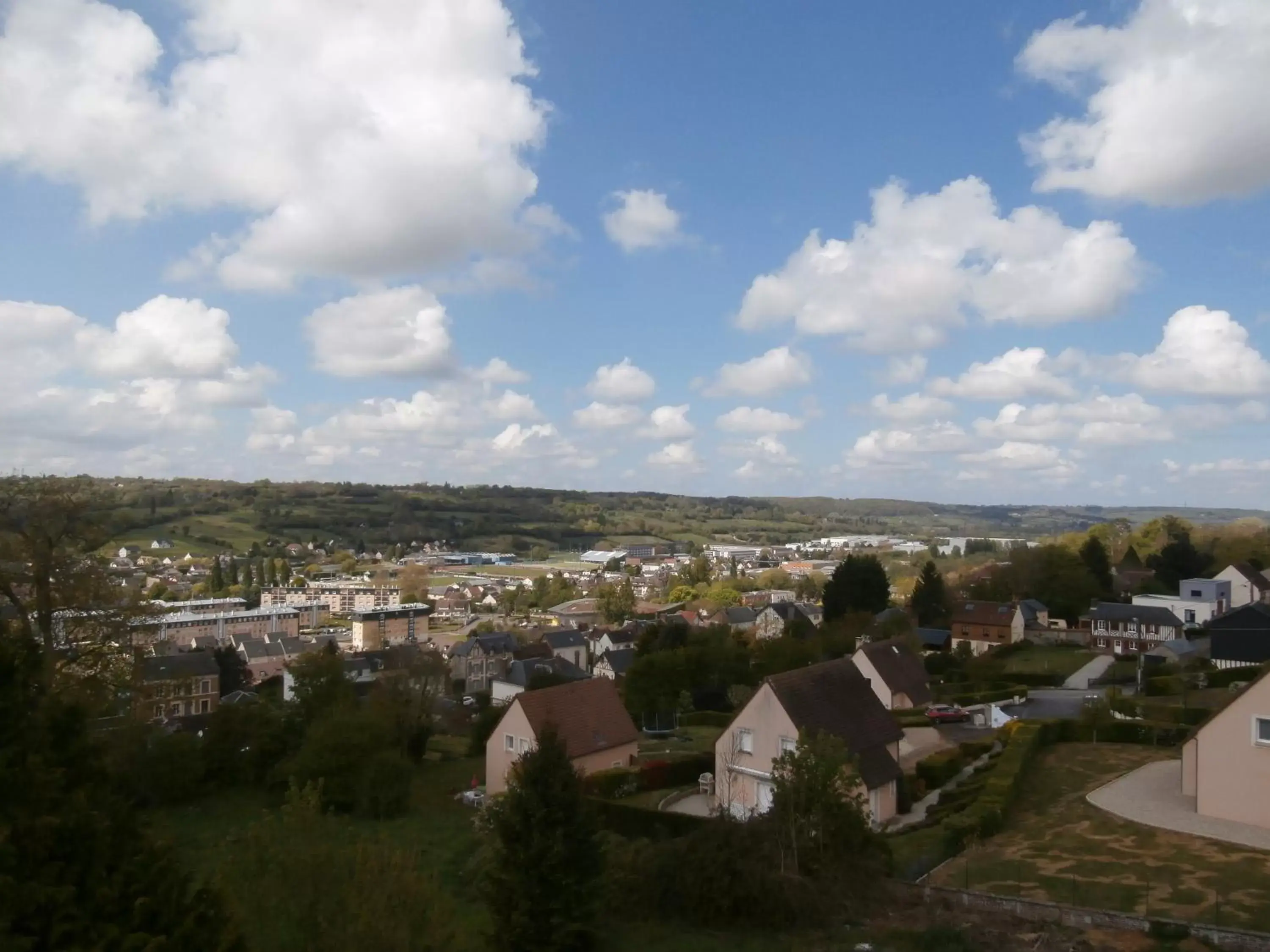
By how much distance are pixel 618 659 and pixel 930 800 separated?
39277mm

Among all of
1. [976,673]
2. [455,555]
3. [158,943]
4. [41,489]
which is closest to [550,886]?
[158,943]

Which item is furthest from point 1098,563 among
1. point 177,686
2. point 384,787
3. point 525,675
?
point 177,686

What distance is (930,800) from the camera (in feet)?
84.0

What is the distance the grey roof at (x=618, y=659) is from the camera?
62.0 metres

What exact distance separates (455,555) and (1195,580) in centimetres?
15998

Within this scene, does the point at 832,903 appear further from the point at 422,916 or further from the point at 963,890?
the point at 422,916

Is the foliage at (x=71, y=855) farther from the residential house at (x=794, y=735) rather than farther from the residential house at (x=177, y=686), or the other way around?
the residential house at (x=794, y=735)

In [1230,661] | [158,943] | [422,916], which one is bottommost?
[1230,661]

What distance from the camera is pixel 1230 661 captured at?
43.2 metres

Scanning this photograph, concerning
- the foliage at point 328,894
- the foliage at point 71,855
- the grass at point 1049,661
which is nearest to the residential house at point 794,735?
the foliage at point 328,894

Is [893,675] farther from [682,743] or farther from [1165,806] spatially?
[1165,806]

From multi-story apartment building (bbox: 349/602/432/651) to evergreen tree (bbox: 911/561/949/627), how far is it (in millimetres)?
54482

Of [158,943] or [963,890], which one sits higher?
[158,943]

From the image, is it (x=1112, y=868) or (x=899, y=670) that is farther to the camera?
(x=899, y=670)
